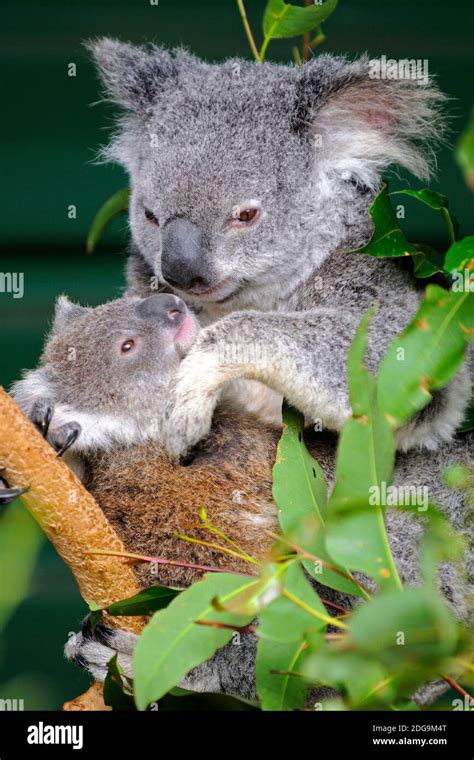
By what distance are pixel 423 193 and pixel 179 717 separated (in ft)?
4.14

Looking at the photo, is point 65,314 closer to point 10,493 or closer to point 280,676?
point 10,493

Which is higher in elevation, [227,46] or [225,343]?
[227,46]

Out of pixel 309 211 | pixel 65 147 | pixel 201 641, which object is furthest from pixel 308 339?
pixel 65 147

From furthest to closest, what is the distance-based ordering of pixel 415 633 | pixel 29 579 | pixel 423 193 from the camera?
pixel 29 579
pixel 423 193
pixel 415 633

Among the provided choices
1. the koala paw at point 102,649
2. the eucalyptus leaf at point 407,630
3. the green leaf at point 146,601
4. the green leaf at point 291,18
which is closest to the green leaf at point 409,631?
the eucalyptus leaf at point 407,630

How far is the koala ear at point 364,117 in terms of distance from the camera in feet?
8.72

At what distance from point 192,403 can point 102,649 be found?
2.04ft

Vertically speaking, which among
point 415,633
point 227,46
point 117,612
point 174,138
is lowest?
point 117,612

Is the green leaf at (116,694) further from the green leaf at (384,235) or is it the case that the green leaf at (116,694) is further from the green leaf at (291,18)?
the green leaf at (291,18)

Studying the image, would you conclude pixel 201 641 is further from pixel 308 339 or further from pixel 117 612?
pixel 308 339

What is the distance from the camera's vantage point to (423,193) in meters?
2.22

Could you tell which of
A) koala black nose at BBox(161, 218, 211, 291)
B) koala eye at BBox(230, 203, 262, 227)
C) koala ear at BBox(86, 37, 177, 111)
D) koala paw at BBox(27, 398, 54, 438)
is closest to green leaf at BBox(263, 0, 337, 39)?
koala ear at BBox(86, 37, 177, 111)

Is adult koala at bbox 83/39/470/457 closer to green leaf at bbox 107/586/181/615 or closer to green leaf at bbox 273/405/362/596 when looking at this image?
green leaf at bbox 273/405/362/596

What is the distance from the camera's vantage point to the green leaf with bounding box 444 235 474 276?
6.43 feet
